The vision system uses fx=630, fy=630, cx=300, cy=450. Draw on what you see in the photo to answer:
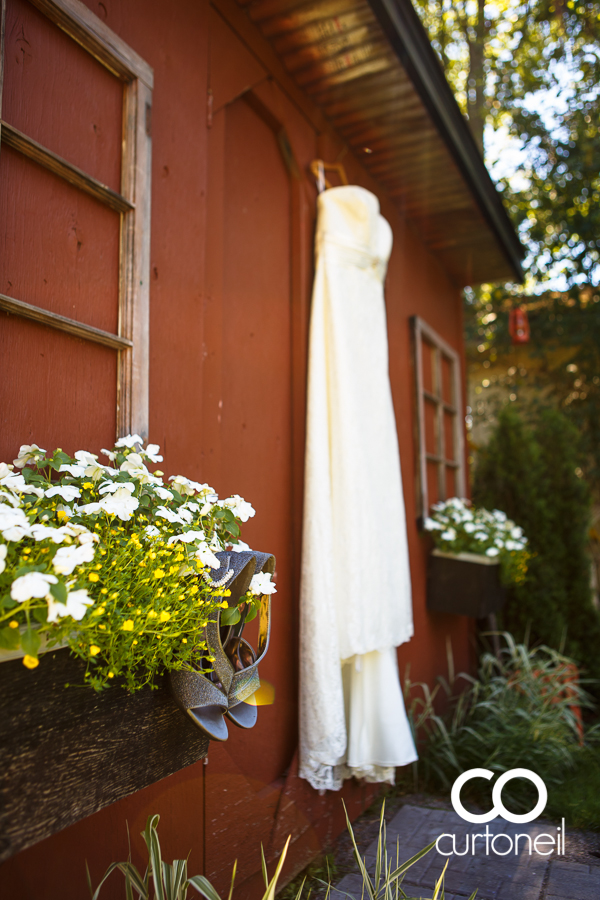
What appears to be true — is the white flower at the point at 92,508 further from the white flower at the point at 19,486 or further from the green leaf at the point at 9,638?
the green leaf at the point at 9,638

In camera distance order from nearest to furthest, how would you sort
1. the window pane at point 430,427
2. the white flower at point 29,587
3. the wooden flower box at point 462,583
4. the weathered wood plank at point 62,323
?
the white flower at point 29,587
the weathered wood plank at point 62,323
the wooden flower box at point 462,583
the window pane at point 430,427

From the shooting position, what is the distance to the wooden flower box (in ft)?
10.9

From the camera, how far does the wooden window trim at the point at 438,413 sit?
11.5ft

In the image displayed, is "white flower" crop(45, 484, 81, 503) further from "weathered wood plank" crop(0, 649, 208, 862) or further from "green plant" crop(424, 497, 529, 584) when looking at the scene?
"green plant" crop(424, 497, 529, 584)

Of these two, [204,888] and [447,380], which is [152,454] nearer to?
[204,888]

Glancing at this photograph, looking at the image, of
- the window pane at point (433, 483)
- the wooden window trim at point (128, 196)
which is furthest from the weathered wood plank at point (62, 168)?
the window pane at point (433, 483)

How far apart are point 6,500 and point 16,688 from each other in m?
0.31

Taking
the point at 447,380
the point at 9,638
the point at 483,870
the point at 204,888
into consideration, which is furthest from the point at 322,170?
the point at 483,870

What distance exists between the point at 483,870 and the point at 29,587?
6.26 ft

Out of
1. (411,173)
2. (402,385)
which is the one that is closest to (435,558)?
(402,385)

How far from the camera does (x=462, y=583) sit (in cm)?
338

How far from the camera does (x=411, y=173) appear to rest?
10.8ft

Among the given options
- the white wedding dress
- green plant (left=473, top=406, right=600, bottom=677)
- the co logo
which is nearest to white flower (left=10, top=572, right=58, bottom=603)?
the white wedding dress

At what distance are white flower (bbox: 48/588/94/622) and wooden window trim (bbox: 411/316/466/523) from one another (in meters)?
2.79
